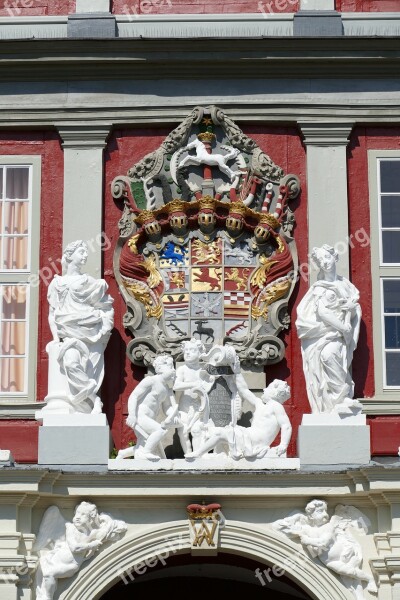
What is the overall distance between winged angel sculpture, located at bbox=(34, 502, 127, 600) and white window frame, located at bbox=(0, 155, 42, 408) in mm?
1342

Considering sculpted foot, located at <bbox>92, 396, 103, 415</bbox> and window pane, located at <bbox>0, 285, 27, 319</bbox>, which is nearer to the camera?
sculpted foot, located at <bbox>92, 396, 103, 415</bbox>

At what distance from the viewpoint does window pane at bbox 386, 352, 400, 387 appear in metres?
A: 18.3

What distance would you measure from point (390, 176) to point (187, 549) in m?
4.01

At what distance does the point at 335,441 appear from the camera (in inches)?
683

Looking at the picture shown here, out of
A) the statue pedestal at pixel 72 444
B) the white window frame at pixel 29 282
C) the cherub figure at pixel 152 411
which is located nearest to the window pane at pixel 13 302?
the white window frame at pixel 29 282

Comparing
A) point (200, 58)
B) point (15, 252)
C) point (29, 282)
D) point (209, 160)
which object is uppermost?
point (200, 58)

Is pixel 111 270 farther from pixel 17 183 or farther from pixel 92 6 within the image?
pixel 92 6

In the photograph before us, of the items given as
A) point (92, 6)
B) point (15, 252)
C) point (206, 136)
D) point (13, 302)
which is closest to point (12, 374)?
point (13, 302)

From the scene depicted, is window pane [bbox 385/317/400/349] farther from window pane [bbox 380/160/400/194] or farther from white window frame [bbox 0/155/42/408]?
white window frame [bbox 0/155/42/408]

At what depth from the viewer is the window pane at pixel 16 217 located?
18.7 m

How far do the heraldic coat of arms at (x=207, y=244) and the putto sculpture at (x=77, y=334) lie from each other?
0.53 metres

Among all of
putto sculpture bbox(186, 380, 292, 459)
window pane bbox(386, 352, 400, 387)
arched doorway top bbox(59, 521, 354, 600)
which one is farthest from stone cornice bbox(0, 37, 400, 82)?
arched doorway top bbox(59, 521, 354, 600)

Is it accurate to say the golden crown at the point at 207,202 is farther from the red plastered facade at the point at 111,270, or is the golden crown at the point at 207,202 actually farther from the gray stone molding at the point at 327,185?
the gray stone molding at the point at 327,185

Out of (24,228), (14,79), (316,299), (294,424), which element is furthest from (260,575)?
(14,79)
